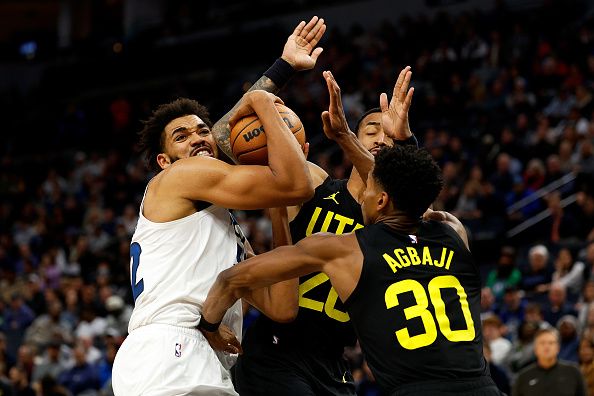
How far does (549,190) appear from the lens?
12836mm

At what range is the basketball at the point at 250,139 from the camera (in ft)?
15.2

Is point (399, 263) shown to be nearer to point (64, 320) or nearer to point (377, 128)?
point (377, 128)

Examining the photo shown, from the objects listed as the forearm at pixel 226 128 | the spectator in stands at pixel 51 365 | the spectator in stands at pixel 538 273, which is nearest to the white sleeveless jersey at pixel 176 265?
the forearm at pixel 226 128

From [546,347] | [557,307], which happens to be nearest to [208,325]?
[546,347]

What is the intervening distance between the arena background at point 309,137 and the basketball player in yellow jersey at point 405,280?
17.8 feet

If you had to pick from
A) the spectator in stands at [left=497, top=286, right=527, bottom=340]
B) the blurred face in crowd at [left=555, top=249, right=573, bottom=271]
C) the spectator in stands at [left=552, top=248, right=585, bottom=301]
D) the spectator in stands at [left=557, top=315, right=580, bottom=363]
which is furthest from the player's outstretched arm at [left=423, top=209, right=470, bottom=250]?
the blurred face in crowd at [left=555, top=249, right=573, bottom=271]

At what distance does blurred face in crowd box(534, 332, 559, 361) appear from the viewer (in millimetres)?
8758

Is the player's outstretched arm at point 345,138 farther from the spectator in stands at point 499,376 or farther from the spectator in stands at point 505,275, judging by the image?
the spectator in stands at point 505,275

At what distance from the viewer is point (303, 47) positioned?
5.22 meters

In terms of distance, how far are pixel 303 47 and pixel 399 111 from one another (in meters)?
0.64

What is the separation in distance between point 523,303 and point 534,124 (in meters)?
4.40

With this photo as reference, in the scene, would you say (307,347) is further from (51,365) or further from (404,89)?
(51,365)

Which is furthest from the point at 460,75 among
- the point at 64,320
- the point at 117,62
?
the point at 117,62

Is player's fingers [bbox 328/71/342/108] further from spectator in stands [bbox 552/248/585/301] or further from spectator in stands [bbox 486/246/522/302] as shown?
spectator in stands [bbox 486/246/522/302]
